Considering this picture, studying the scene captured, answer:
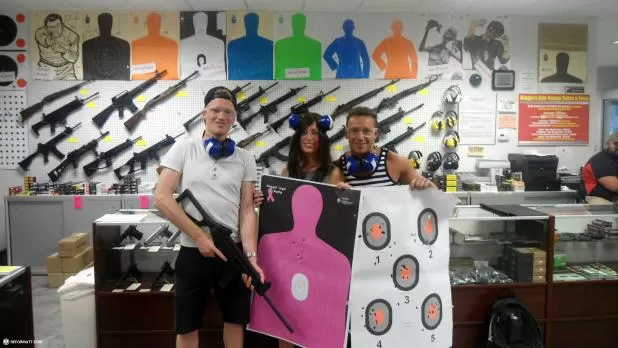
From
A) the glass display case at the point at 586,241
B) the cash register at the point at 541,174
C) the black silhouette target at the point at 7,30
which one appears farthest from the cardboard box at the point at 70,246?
the cash register at the point at 541,174

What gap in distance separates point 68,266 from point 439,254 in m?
3.95

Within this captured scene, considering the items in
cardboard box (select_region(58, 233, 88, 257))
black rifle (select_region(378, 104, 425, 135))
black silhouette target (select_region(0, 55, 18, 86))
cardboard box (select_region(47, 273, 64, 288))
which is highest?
black silhouette target (select_region(0, 55, 18, 86))

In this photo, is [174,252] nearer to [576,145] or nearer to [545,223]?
[545,223]

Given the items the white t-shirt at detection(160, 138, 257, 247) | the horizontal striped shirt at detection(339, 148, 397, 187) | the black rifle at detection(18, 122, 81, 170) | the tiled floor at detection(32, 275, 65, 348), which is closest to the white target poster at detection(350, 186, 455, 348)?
the horizontal striped shirt at detection(339, 148, 397, 187)

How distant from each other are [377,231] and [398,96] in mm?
3483

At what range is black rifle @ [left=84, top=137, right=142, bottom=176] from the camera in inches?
193

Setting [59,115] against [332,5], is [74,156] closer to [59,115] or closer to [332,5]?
[59,115]

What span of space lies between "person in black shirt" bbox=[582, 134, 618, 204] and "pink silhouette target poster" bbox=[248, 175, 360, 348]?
305 centimetres

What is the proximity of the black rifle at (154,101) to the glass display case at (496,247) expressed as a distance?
11.8 feet

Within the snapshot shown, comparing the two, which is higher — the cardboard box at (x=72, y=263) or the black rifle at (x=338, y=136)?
the black rifle at (x=338, y=136)

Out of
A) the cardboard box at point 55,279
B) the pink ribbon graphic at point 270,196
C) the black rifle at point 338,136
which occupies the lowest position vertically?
the cardboard box at point 55,279

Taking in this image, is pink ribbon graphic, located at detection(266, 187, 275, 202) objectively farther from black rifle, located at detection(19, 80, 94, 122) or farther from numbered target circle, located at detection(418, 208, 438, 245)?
black rifle, located at detection(19, 80, 94, 122)

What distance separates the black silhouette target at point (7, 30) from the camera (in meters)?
4.80

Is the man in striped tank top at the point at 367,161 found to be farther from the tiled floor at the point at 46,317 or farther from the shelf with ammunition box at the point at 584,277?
the tiled floor at the point at 46,317
